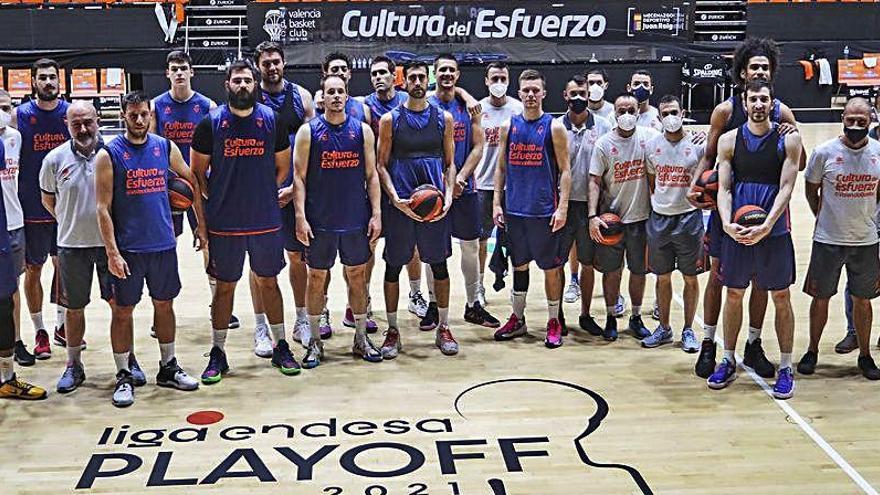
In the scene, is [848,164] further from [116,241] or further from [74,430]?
[74,430]

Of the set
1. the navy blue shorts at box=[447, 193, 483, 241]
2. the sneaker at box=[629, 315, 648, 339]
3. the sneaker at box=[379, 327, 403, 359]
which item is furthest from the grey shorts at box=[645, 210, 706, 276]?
the sneaker at box=[379, 327, 403, 359]

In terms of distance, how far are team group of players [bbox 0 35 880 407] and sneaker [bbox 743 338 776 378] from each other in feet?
0.04

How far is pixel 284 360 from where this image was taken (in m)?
6.49

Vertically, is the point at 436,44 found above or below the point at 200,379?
above

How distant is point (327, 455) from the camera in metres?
5.13

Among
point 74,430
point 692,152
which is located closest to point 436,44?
point 692,152

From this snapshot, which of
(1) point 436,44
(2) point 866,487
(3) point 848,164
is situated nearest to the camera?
(2) point 866,487

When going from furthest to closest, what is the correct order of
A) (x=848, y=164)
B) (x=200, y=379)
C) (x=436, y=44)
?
(x=436, y=44) → (x=200, y=379) → (x=848, y=164)

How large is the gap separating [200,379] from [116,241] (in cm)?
109

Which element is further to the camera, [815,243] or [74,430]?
[815,243]

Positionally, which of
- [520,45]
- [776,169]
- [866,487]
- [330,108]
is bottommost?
[866,487]

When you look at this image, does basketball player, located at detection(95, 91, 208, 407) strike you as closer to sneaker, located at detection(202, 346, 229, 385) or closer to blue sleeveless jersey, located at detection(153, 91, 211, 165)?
sneaker, located at detection(202, 346, 229, 385)

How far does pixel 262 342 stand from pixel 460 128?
207 centimetres

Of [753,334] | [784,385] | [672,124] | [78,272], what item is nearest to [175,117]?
[78,272]
